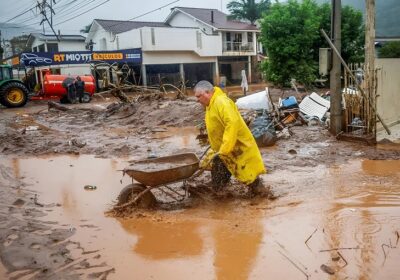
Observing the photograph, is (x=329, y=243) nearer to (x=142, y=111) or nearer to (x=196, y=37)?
(x=142, y=111)

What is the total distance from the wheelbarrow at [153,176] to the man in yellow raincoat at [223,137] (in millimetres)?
314

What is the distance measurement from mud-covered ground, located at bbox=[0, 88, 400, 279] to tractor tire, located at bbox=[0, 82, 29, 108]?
33.2 inches

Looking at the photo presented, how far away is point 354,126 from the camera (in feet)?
30.3

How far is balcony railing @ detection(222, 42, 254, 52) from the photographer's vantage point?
39.3m

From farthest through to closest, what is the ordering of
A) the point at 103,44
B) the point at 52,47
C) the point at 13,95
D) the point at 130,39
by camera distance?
the point at 103,44 < the point at 52,47 < the point at 130,39 < the point at 13,95

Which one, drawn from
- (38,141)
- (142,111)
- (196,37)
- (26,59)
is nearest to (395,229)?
(38,141)

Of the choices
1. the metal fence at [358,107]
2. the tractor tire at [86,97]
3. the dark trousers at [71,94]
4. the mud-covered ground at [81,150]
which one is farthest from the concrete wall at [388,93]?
the tractor tire at [86,97]

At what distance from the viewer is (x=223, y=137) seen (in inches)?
189

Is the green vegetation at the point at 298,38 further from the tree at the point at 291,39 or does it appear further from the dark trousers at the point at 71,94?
the dark trousers at the point at 71,94

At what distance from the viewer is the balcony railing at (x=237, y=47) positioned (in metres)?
39.3

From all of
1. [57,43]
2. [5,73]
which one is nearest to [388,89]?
[5,73]

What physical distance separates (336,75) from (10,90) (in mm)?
17524

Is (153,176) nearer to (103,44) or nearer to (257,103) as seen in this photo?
(257,103)

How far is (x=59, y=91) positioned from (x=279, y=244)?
20.7m
